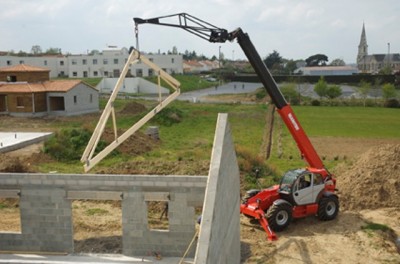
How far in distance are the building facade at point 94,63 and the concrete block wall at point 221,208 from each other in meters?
72.7

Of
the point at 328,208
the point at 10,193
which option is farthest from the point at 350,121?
the point at 10,193

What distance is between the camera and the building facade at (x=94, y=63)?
83.8 meters

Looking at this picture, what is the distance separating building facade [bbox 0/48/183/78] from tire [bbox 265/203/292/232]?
70597mm

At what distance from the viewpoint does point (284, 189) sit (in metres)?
14.8

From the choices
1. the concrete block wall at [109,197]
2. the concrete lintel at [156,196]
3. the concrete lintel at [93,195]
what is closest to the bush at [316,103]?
the concrete block wall at [109,197]

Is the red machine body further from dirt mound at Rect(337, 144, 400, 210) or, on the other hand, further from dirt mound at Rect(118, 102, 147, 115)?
dirt mound at Rect(118, 102, 147, 115)

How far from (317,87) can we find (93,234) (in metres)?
50.1

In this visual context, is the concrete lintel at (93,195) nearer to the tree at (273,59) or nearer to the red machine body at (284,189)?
the red machine body at (284,189)

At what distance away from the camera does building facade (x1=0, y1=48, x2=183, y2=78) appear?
83812mm

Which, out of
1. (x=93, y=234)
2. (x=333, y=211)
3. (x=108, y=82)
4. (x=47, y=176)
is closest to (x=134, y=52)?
(x=47, y=176)

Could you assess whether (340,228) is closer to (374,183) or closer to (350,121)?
(374,183)

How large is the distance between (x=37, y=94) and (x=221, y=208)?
110 feet

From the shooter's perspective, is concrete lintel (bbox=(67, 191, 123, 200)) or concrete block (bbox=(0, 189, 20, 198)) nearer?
concrete lintel (bbox=(67, 191, 123, 200))

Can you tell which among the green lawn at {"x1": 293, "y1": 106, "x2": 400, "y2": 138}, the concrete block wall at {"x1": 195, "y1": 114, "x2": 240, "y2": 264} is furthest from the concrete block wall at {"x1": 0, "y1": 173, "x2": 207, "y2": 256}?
the green lawn at {"x1": 293, "y1": 106, "x2": 400, "y2": 138}
